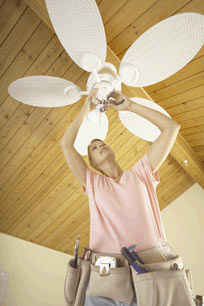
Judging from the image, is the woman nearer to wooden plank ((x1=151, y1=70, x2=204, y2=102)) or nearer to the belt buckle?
the belt buckle

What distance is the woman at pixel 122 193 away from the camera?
1.03 meters

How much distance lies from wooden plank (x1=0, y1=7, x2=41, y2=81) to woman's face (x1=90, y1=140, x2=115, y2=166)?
2.30 ft

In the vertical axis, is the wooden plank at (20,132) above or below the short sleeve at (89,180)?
above

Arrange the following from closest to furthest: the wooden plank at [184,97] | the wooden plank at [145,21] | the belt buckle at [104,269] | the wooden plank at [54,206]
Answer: the belt buckle at [104,269] < the wooden plank at [145,21] < the wooden plank at [184,97] < the wooden plank at [54,206]

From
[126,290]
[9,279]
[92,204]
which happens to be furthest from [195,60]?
[9,279]

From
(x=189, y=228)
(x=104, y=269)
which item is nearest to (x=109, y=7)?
Answer: (x=104, y=269)

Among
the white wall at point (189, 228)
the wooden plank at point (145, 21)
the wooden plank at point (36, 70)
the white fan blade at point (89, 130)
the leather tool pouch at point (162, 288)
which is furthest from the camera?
the white wall at point (189, 228)

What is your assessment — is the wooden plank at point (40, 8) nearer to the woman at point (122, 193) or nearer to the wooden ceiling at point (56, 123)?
the wooden ceiling at point (56, 123)

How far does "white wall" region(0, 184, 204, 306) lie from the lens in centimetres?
240

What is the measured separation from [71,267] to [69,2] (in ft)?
3.16

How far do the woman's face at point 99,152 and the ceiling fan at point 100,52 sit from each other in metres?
0.13

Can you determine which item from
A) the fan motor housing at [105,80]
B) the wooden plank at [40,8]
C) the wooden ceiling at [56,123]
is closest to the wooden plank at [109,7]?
the wooden ceiling at [56,123]

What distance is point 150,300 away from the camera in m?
0.82

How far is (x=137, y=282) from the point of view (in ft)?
2.81
